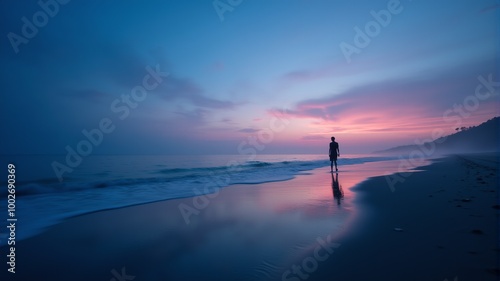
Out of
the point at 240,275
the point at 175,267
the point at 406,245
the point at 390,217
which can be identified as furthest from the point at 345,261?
the point at 390,217

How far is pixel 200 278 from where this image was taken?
2594 mm

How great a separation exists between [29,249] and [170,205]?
11.1 ft

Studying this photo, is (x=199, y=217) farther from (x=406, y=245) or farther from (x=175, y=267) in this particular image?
(x=406, y=245)
